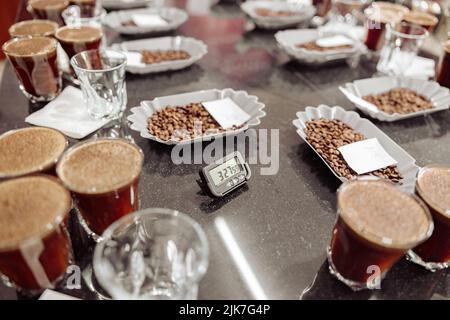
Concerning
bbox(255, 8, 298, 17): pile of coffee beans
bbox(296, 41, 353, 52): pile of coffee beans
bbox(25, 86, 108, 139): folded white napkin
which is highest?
bbox(255, 8, 298, 17): pile of coffee beans

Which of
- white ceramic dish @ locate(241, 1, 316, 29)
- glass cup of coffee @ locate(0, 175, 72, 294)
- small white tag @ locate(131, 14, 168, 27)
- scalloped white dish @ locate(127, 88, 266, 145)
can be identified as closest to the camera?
glass cup of coffee @ locate(0, 175, 72, 294)

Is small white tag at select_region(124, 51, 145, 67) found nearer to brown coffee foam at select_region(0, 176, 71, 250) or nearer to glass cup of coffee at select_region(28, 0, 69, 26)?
glass cup of coffee at select_region(28, 0, 69, 26)

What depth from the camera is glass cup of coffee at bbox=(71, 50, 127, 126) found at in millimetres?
1258

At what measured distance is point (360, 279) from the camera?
82 centimetres

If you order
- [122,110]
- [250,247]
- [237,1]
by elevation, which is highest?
[237,1]

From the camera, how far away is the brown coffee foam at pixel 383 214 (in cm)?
73

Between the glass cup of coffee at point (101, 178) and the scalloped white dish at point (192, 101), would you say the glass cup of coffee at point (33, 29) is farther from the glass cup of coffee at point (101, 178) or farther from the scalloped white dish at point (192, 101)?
the glass cup of coffee at point (101, 178)

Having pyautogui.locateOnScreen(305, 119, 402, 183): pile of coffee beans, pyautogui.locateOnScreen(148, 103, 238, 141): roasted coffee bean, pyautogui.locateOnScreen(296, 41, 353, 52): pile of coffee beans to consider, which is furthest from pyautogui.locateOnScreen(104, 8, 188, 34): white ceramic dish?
pyautogui.locateOnScreen(305, 119, 402, 183): pile of coffee beans

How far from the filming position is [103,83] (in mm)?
1279

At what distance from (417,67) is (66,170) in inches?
64.6

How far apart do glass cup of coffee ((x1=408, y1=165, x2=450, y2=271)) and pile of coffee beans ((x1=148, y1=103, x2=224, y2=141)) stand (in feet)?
1.99

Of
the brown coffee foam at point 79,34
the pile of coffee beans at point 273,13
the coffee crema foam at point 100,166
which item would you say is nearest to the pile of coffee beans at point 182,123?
the coffee crema foam at point 100,166

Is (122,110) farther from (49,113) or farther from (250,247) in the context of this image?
(250,247)

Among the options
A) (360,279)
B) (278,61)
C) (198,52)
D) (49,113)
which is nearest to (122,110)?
(49,113)
